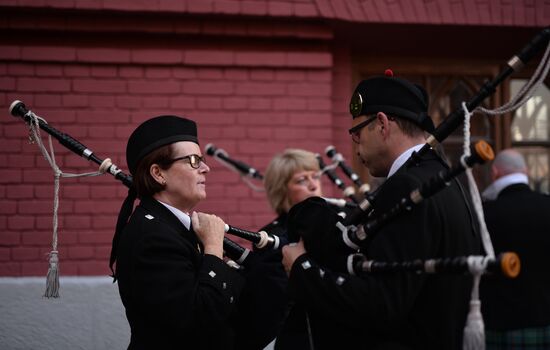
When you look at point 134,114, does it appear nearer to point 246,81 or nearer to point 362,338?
point 246,81

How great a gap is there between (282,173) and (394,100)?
2104mm

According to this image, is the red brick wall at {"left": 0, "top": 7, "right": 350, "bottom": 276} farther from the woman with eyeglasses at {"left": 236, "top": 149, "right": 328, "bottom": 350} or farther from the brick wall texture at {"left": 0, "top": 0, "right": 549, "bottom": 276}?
the woman with eyeglasses at {"left": 236, "top": 149, "right": 328, "bottom": 350}

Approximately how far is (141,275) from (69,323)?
2.79m

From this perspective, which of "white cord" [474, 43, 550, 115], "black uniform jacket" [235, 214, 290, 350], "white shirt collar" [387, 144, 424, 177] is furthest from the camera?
"black uniform jacket" [235, 214, 290, 350]

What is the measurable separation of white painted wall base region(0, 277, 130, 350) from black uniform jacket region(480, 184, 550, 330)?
9.01 feet

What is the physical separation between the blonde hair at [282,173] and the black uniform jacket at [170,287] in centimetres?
182

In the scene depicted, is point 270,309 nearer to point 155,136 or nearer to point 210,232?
point 210,232

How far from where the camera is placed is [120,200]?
5.46 meters

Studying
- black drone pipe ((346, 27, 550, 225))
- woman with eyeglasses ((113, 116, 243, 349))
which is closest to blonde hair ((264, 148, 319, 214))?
woman with eyeglasses ((113, 116, 243, 349))

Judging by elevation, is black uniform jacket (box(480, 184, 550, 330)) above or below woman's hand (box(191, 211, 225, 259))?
below

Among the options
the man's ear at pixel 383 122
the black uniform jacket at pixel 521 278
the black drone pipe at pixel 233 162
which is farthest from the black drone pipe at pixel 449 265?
the black drone pipe at pixel 233 162

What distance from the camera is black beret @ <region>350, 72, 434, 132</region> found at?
2.73 meters

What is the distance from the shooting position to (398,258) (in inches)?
95.1

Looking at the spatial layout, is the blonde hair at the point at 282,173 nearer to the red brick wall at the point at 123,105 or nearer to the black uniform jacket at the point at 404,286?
the red brick wall at the point at 123,105
